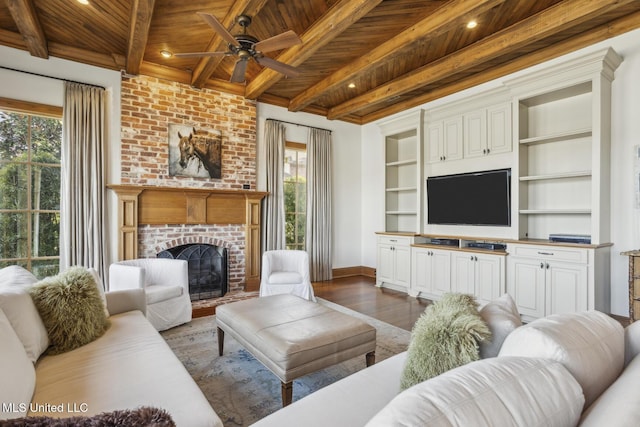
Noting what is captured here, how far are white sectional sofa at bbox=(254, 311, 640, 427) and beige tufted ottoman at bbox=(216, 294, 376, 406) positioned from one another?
2.15 feet

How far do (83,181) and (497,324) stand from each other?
4394 mm

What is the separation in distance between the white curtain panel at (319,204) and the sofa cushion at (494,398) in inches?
192

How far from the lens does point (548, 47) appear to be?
3.63 m

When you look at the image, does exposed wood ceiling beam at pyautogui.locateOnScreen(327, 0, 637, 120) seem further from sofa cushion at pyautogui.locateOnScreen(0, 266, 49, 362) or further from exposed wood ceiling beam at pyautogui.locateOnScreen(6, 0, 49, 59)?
sofa cushion at pyautogui.locateOnScreen(0, 266, 49, 362)

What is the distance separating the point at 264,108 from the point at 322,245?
2.49 metres

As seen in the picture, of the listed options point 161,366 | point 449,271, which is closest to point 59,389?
point 161,366

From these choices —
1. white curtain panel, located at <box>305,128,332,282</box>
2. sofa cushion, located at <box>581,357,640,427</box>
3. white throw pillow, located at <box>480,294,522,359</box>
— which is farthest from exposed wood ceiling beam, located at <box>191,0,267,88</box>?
sofa cushion, located at <box>581,357,640,427</box>

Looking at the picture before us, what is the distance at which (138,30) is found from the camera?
10.2ft

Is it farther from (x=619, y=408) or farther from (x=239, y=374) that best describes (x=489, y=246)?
(x=619, y=408)

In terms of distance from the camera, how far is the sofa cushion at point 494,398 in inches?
23.3

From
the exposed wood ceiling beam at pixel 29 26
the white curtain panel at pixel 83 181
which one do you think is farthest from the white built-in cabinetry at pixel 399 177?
the exposed wood ceiling beam at pixel 29 26

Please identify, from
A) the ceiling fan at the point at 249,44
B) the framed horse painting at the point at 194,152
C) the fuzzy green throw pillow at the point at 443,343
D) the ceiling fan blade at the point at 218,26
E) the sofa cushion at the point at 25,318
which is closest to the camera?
the fuzzy green throw pillow at the point at 443,343

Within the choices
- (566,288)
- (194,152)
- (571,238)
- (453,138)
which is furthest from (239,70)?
(566,288)

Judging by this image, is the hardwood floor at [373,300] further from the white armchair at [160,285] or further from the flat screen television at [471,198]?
the white armchair at [160,285]
